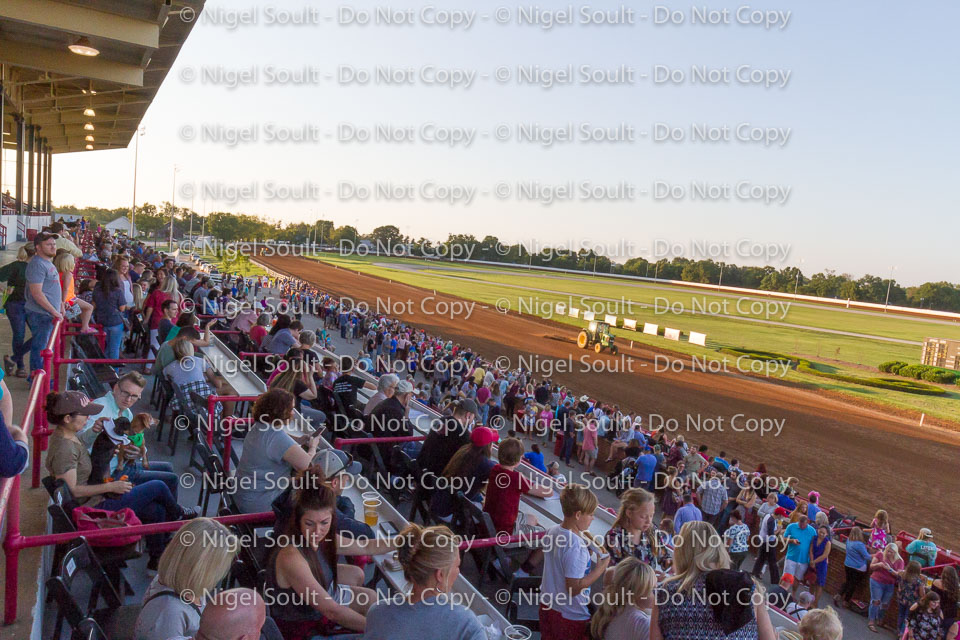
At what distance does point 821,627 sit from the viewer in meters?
3.22

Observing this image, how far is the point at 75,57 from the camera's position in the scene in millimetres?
15961

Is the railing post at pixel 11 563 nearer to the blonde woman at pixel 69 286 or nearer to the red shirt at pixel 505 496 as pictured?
the red shirt at pixel 505 496

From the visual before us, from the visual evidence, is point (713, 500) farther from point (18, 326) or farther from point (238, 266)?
point (238, 266)

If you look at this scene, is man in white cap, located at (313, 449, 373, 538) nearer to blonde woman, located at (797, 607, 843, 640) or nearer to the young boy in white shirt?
the young boy in white shirt

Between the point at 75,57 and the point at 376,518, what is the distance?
16750 mm

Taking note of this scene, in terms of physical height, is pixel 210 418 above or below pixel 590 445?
above

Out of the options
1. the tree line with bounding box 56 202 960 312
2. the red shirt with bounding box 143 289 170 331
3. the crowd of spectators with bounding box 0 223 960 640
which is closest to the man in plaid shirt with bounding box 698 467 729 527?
the crowd of spectators with bounding box 0 223 960 640

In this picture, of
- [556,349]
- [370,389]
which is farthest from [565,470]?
[556,349]

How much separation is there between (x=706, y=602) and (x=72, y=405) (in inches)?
145

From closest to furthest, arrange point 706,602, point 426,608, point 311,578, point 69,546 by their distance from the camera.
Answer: point 426,608 < point 706,602 < point 311,578 < point 69,546

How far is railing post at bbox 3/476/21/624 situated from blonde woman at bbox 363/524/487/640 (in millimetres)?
1756

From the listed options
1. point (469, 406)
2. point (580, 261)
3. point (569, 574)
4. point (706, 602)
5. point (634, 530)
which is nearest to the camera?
point (706, 602)

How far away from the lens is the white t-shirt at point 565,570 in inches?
136

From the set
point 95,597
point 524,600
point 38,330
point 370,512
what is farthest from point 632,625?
point 38,330
